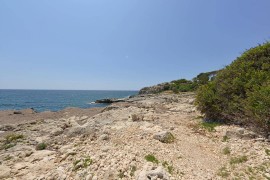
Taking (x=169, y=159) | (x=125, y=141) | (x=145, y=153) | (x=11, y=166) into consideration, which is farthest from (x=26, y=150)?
(x=169, y=159)


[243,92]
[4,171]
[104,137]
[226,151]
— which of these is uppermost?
[243,92]

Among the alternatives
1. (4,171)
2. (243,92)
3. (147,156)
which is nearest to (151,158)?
(147,156)

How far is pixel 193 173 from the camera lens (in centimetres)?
574

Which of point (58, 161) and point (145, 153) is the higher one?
point (145, 153)

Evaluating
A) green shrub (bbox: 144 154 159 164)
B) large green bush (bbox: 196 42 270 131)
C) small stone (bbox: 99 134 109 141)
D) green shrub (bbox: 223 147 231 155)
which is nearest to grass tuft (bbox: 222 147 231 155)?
green shrub (bbox: 223 147 231 155)

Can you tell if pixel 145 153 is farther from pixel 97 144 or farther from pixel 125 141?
pixel 97 144

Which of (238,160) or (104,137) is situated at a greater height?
(104,137)

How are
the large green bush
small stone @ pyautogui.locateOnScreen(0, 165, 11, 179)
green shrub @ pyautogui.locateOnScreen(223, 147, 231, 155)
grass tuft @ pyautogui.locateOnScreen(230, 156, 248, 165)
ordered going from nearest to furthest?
grass tuft @ pyautogui.locateOnScreen(230, 156, 248, 165)
small stone @ pyautogui.locateOnScreen(0, 165, 11, 179)
green shrub @ pyautogui.locateOnScreen(223, 147, 231, 155)
the large green bush

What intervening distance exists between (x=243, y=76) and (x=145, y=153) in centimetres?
858

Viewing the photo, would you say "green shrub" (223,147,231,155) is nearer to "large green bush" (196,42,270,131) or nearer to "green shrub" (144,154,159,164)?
"large green bush" (196,42,270,131)

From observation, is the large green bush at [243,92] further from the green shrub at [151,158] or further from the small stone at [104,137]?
the small stone at [104,137]

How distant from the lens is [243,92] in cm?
1095

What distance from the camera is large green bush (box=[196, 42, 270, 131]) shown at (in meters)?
8.29

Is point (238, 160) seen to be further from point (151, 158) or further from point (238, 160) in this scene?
point (151, 158)
